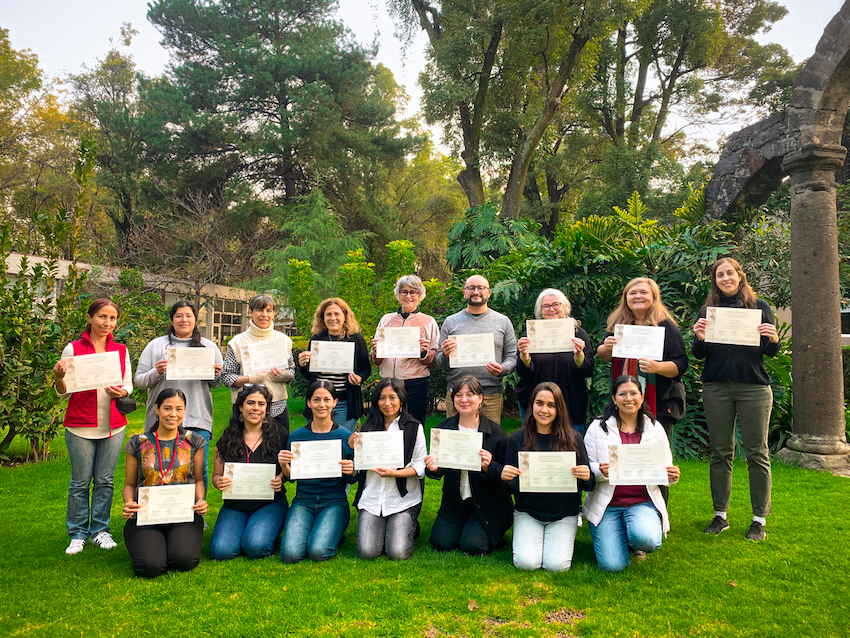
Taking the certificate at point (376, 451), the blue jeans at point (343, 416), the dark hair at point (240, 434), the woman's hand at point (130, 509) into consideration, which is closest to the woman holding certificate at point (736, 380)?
the certificate at point (376, 451)

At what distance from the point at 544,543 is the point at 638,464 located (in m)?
0.79

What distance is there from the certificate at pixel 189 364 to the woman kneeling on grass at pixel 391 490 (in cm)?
122

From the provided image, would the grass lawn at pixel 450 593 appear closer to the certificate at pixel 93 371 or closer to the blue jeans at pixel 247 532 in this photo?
the blue jeans at pixel 247 532

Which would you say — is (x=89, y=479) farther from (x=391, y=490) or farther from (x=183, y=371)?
(x=391, y=490)

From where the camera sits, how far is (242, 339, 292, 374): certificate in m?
4.58

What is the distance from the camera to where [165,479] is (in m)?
3.76

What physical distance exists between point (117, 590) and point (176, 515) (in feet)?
1.62

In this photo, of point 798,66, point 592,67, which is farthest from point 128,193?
point 798,66

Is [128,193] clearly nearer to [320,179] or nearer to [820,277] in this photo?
[320,179]

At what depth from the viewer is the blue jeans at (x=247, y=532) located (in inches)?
152

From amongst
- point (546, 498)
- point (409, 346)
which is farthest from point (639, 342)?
point (409, 346)

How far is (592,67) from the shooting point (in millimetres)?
17438

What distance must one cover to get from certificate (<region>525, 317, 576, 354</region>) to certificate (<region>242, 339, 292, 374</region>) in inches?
77.2

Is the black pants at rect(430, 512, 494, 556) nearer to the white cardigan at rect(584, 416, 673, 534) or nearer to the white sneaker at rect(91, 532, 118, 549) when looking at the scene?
the white cardigan at rect(584, 416, 673, 534)
